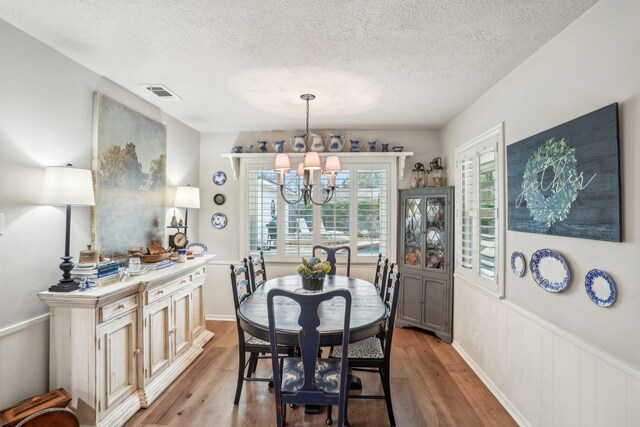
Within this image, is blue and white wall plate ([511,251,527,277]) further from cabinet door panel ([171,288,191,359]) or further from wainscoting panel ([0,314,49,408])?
wainscoting panel ([0,314,49,408])

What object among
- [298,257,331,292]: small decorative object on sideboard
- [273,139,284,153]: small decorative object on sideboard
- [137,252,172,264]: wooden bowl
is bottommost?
[298,257,331,292]: small decorative object on sideboard

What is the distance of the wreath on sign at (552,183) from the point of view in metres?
1.86

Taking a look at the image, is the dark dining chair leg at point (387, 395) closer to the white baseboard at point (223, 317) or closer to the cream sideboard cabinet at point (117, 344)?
the cream sideboard cabinet at point (117, 344)

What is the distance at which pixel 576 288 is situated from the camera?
6.06 ft

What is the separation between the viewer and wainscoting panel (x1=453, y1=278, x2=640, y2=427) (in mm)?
1572

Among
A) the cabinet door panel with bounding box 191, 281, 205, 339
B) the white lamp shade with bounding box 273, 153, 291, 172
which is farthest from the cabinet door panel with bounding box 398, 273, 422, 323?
the cabinet door panel with bounding box 191, 281, 205, 339

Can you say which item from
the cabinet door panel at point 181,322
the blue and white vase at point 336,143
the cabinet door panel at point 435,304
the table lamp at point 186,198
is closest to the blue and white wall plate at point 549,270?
the cabinet door panel at point 435,304

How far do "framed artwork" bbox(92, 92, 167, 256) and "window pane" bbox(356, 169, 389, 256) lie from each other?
7.93ft

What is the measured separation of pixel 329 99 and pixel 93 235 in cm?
239

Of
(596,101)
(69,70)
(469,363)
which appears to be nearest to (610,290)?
(596,101)

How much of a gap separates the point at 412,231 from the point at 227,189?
2.59 meters

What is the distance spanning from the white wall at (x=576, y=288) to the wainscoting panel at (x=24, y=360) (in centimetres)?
328

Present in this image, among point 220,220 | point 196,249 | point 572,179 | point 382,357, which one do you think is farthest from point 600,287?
point 220,220

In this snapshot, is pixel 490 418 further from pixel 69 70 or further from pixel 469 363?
pixel 69 70
